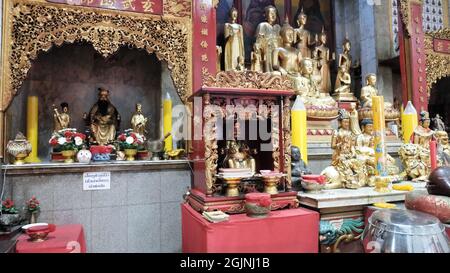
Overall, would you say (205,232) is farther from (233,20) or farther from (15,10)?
(233,20)

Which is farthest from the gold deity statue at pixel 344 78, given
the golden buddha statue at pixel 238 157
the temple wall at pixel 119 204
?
the temple wall at pixel 119 204

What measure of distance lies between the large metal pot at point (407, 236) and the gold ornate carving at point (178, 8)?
11.5ft

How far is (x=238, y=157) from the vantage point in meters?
2.87

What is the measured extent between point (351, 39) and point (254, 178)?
552cm

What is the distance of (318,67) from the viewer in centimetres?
611

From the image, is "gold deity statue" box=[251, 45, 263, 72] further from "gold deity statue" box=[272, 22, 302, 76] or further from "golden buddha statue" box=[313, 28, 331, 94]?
"golden buddha statue" box=[313, 28, 331, 94]

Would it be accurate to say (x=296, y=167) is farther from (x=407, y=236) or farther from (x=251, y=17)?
(x=251, y=17)

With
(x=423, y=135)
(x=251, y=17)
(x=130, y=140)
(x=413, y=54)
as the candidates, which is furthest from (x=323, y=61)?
(x=130, y=140)

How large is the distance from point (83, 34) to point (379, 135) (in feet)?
11.5

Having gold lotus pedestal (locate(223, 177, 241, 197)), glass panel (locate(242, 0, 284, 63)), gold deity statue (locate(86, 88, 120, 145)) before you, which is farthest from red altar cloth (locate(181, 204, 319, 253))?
glass panel (locate(242, 0, 284, 63))

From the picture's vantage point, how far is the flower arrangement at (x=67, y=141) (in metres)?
3.27

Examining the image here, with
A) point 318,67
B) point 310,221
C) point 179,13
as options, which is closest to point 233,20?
point 179,13

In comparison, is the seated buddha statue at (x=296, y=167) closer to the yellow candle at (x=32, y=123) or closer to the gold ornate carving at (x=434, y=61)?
the yellow candle at (x=32, y=123)

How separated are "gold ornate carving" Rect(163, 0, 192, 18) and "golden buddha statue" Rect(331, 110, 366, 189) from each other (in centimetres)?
248
